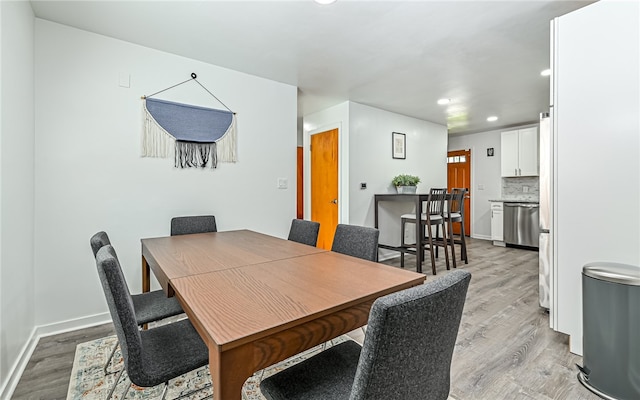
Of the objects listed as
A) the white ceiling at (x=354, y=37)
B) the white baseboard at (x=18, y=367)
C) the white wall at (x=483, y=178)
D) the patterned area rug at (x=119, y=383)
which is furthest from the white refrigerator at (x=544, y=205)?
the white wall at (x=483, y=178)

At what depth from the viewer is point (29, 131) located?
6.87 ft

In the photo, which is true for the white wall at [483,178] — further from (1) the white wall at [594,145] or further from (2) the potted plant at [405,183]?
(1) the white wall at [594,145]

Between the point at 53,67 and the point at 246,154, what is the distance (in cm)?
168

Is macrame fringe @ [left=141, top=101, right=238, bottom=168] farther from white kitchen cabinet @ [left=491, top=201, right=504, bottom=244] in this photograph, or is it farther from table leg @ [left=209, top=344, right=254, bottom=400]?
white kitchen cabinet @ [left=491, top=201, right=504, bottom=244]

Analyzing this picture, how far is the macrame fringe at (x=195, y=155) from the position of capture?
282 cm

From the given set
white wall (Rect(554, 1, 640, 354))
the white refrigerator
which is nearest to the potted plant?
the white refrigerator

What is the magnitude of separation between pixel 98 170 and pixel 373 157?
3445 millimetres

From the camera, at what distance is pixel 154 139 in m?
2.69

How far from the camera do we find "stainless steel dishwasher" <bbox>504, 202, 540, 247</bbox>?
16.9ft

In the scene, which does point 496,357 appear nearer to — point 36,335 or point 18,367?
point 18,367

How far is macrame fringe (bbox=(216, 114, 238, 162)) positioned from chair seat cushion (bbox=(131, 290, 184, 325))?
1.63m

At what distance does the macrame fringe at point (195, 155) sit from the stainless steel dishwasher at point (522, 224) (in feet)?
17.4

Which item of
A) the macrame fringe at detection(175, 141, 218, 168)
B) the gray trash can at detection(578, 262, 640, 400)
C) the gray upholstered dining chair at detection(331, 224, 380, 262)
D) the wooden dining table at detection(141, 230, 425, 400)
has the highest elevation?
the macrame fringe at detection(175, 141, 218, 168)

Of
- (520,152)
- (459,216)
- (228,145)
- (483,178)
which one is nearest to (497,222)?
(483,178)
